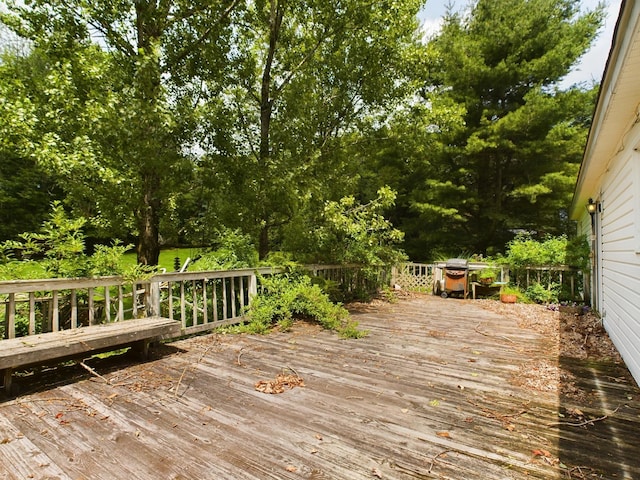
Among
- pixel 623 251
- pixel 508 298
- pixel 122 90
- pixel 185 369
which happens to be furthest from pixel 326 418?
pixel 508 298

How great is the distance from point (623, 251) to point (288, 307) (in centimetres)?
450

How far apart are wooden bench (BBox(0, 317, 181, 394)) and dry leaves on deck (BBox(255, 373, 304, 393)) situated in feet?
4.50

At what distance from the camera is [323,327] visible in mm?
5609

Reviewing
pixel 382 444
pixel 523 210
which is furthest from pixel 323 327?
pixel 523 210

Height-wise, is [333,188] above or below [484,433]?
above

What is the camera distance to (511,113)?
1200 centimetres

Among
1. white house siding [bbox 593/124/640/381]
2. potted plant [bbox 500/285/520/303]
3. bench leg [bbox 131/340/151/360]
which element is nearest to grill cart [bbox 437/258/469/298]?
potted plant [bbox 500/285/520/303]

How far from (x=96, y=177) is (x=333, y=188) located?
192 inches

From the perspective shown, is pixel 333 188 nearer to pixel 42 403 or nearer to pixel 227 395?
pixel 227 395

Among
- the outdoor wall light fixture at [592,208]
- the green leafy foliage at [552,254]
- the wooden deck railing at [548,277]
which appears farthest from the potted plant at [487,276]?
the outdoor wall light fixture at [592,208]

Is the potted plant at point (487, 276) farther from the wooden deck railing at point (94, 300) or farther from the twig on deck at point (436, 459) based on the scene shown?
the twig on deck at point (436, 459)

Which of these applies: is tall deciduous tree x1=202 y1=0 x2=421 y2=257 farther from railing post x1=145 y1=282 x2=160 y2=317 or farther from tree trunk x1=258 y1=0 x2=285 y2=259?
railing post x1=145 y1=282 x2=160 y2=317

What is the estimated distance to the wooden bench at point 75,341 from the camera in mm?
Result: 2828

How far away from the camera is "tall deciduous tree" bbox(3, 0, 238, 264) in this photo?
17.3 ft
